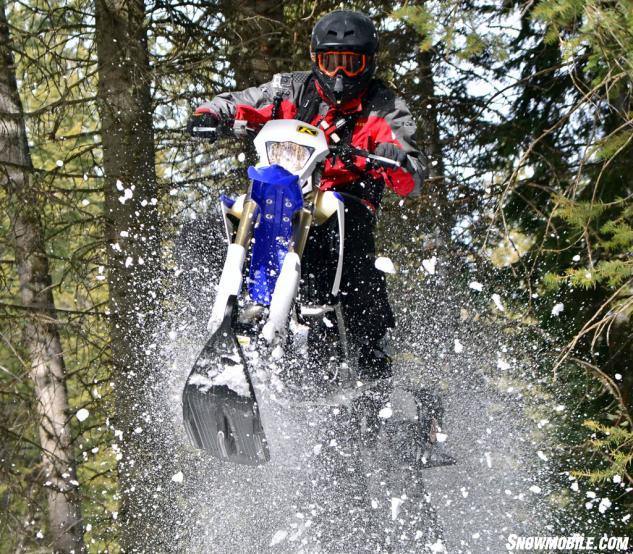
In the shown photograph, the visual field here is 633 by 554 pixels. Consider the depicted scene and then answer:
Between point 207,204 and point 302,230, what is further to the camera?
point 207,204

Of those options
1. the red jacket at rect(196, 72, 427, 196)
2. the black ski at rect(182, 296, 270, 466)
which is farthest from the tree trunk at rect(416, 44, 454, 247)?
the black ski at rect(182, 296, 270, 466)

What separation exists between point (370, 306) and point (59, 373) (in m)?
4.04

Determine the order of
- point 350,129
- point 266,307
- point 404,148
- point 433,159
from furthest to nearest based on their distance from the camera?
point 433,159 < point 350,129 < point 404,148 < point 266,307

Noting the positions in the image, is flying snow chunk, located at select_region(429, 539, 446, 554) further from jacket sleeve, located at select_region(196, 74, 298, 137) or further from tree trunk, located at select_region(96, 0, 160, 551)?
jacket sleeve, located at select_region(196, 74, 298, 137)

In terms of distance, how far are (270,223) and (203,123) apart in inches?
32.7

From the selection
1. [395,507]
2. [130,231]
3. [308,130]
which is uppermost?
[130,231]

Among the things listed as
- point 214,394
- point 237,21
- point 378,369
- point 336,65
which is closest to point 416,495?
point 378,369

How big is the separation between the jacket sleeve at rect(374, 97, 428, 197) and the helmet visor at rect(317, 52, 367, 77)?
0.33m

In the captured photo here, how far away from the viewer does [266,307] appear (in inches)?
188

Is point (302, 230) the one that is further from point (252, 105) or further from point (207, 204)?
point (207, 204)

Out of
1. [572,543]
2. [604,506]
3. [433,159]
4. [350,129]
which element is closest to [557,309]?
[604,506]

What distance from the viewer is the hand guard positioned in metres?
4.72

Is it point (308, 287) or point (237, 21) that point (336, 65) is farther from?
→ point (237, 21)

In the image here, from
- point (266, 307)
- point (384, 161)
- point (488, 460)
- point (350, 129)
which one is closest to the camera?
point (384, 161)
